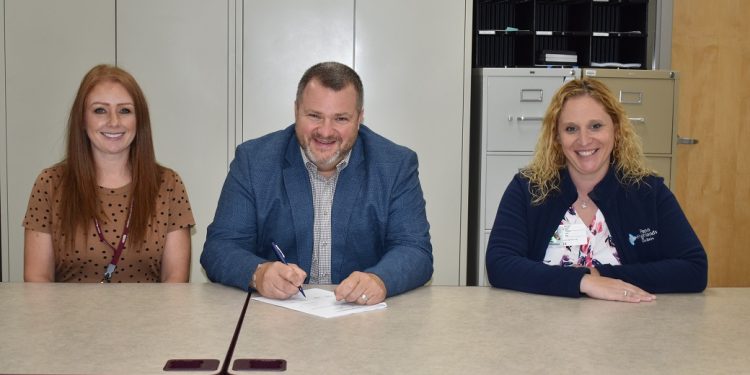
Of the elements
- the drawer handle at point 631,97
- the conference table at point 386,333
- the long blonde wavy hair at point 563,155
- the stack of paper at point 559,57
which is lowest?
the conference table at point 386,333

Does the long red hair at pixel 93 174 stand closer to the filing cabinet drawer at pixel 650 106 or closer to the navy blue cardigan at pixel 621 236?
the navy blue cardigan at pixel 621 236

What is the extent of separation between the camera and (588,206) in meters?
2.39

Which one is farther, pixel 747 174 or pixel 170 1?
pixel 747 174

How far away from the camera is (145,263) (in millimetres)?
2443

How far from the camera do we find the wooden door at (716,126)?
184 inches

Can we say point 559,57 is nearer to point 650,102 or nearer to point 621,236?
point 650,102

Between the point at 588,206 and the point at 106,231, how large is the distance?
1523mm

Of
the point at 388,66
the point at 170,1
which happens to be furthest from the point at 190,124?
the point at 388,66

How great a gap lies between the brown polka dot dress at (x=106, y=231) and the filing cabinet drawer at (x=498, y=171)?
6.85 ft

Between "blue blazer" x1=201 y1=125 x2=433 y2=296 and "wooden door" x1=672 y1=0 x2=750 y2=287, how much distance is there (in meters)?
2.93

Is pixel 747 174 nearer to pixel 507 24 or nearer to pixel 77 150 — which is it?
pixel 507 24

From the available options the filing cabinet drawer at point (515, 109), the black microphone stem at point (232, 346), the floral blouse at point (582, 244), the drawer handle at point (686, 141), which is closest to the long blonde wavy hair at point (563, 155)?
the floral blouse at point (582, 244)

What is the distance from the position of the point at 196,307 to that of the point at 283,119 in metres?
2.44

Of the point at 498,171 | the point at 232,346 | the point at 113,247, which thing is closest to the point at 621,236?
the point at 232,346
